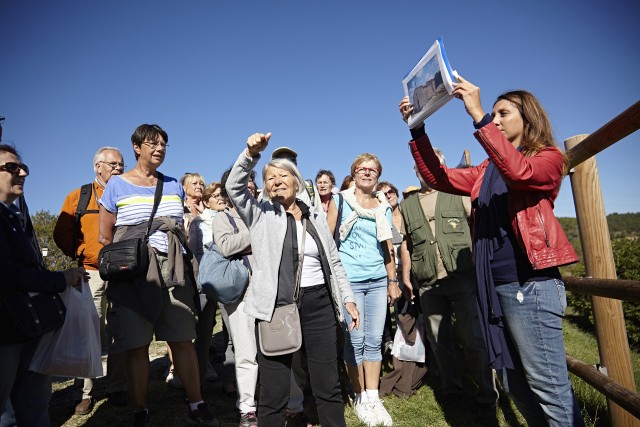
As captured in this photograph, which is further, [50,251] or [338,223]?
[50,251]

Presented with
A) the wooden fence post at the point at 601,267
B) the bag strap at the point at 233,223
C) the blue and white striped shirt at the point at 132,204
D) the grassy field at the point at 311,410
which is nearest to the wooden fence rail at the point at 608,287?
the wooden fence post at the point at 601,267

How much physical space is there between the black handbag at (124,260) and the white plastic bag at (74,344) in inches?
7.2

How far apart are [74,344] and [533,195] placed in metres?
2.92

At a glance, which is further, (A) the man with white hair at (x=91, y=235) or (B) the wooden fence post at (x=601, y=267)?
(A) the man with white hair at (x=91, y=235)

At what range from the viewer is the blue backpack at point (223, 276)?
3.24 metres

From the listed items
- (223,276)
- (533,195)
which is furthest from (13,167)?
(533,195)

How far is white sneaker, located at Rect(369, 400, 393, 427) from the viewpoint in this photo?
11.7 feet

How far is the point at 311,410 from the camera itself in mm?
3975

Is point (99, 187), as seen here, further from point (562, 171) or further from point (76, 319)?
point (562, 171)

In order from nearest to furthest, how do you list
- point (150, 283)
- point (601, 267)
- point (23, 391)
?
1. point (23, 391)
2. point (601, 267)
3. point (150, 283)

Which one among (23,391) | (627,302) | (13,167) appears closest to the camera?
(23,391)

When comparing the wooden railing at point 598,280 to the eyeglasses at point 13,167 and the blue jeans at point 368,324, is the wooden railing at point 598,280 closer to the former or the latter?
the blue jeans at point 368,324

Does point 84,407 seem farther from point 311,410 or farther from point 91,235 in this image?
point 311,410

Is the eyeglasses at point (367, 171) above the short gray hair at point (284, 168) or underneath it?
above
